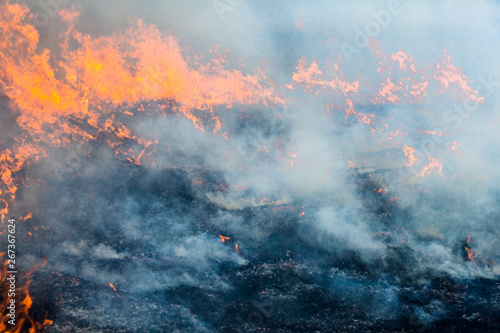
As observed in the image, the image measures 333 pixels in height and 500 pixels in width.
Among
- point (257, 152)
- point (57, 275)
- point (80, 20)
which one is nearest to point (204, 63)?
point (257, 152)

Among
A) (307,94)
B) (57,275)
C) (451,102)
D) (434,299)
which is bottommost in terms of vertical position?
(57,275)

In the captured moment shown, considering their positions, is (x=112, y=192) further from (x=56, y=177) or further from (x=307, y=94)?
(x=307, y=94)

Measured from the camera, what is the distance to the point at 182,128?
5809mm

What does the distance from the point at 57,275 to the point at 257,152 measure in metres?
4.95

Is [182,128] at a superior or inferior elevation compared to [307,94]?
→ inferior

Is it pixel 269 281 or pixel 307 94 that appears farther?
pixel 307 94

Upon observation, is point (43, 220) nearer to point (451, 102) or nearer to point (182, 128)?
point (182, 128)

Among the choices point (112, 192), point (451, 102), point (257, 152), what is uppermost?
point (451, 102)

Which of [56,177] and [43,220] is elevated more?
[56,177]

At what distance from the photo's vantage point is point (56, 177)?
5785 mm

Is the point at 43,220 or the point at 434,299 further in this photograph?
the point at 43,220

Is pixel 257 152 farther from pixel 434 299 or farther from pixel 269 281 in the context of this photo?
pixel 434 299

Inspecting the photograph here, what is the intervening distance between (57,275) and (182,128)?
4049 millimetres

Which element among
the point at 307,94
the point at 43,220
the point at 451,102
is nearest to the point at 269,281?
the point at 307,94
